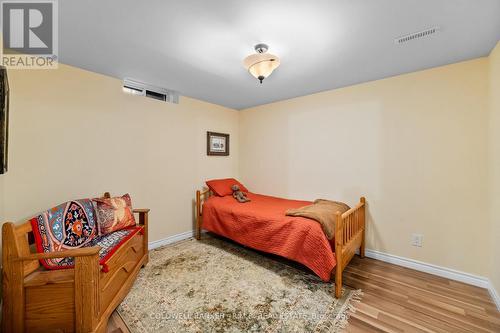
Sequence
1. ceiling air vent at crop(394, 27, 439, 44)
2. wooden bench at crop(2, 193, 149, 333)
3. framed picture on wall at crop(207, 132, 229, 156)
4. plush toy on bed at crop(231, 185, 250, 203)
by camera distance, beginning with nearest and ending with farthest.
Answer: wooden bench at crop(2, 193, 149, 333)
ceiling air vent at crop(394, 27, 439, 44)
plush toy on bed at crop(231, 185, 250, 203)
framed picture on wall at crop(207, 132, 229, 156)

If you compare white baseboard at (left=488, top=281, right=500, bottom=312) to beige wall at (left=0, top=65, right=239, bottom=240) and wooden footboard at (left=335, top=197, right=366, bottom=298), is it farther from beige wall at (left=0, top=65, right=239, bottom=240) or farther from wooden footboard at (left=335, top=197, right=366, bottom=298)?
beige wall at (left=0, top=65, right=239, bottom=240)

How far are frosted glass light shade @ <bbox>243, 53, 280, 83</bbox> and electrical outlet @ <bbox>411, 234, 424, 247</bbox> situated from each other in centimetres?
245

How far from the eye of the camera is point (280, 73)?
2439mm

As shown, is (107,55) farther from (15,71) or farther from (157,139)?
(157,139)

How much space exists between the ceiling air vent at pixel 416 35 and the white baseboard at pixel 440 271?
227cm

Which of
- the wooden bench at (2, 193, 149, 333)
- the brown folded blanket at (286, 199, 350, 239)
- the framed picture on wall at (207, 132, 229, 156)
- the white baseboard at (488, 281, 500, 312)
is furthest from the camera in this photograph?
the framed picture on wall at (207, 132, 229, 156)

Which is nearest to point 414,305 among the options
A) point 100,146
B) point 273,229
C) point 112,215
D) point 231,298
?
point 273,229

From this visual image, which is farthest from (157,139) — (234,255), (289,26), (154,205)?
(289,26)

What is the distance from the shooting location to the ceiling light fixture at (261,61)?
71.2 inches

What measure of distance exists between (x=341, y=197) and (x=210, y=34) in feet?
8.22

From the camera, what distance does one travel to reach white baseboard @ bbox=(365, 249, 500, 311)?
1946 millimetres

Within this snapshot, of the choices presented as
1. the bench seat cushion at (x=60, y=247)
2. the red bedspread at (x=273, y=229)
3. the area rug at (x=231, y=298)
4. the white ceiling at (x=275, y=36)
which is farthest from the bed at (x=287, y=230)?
the white ceiling at (x=275, y=36)

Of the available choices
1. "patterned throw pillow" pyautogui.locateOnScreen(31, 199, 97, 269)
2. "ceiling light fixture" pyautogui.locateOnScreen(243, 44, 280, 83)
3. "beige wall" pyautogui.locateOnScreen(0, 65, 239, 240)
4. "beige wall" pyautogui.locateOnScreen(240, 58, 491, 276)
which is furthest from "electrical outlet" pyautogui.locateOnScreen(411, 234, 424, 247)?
"patterned throw pillow" pyautogui.locateOnScreen(31, 199, 97, 269)

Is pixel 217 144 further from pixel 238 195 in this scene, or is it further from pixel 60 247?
pixel 60 247
